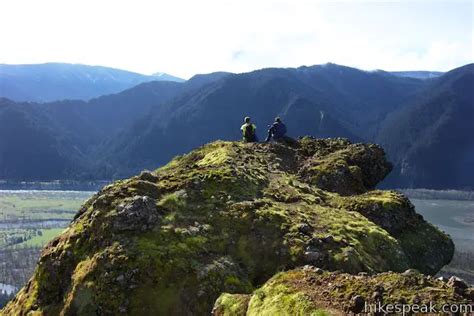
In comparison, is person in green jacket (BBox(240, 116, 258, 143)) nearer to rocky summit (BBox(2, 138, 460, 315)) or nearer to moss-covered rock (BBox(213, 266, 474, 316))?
rocky summit (BBox(2, 138, 460, 315))

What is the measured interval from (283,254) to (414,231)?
16.1 metres

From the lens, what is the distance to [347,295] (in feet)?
49.9

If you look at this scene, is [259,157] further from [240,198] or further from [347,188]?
[240,198]

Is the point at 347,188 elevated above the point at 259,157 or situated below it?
below

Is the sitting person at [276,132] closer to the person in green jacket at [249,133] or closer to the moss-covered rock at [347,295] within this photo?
the person in green jacket at [249,133]

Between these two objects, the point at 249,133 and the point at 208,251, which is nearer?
the point at 208,251

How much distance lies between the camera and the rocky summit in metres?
21.8

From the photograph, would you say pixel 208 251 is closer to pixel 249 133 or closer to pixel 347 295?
pixel 347 295

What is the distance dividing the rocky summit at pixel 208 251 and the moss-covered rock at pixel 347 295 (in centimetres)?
7

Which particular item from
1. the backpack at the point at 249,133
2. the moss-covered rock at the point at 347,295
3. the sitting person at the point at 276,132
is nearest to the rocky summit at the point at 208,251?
the moss-covered rock at the point at 347,295

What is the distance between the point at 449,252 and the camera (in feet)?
123

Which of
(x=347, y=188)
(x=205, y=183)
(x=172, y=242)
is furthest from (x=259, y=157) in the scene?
(x=172, y=242)

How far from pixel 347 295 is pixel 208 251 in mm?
11008

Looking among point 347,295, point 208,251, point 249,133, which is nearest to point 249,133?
point 249,133
